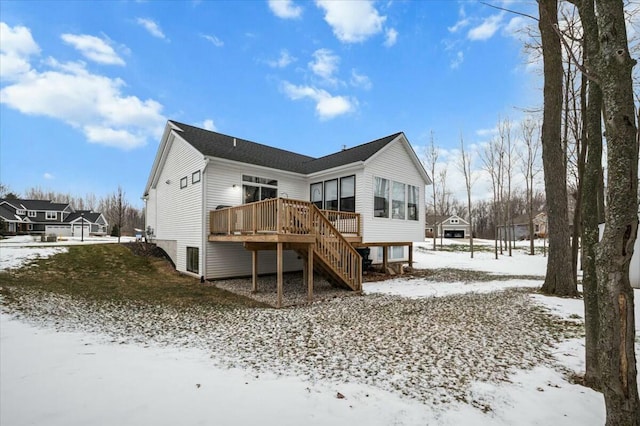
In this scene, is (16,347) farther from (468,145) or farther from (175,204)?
(468,145)

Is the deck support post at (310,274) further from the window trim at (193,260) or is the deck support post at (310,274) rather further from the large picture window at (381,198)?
the window trim at (193,260)

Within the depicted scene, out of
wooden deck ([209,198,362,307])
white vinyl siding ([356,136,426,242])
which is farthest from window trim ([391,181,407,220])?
wooden deck ([209,198,362,307])

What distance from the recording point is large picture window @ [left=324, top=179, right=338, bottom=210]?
42.1ft

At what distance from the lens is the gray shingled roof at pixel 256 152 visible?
12070 millimetres

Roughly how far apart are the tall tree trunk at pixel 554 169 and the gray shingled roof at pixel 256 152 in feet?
18.2

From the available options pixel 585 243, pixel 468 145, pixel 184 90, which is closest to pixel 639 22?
pixel 585 243

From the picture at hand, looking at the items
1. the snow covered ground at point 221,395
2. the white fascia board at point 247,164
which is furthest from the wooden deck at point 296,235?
the snow covered ground at point 221,395

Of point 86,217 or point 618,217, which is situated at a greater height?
point 86,217

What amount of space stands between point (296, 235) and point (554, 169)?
7.66 m

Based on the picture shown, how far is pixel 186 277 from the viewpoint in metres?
12.2

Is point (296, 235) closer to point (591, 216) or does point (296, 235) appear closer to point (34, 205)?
point (591, 216)

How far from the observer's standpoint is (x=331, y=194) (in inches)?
515

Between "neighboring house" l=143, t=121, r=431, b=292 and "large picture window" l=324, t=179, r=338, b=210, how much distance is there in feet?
0.15

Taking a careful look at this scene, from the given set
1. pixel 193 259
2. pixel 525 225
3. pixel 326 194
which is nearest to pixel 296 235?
pixel 326 194
